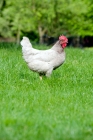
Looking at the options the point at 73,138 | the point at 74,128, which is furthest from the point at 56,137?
the point at 74,128

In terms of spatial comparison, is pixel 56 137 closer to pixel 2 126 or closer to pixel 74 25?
pixel 2 126

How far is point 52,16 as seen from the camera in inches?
1917

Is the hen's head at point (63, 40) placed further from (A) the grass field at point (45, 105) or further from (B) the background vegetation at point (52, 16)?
(B) the background vegetation at point (52, 16)

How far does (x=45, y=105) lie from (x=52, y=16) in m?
41.0

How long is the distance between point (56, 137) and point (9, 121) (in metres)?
0.87

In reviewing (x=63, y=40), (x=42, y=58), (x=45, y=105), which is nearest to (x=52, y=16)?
(x=63, y=40)

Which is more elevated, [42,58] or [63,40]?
[63,40]

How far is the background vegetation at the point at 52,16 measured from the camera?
48281 millimetres

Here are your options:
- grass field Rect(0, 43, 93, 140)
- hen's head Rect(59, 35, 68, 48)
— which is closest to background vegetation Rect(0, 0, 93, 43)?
grass field Rect(0, 43, 93, 140)

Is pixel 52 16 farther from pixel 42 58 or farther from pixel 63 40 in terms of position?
pixel 42 58

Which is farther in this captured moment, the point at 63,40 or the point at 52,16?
the point at 52,16

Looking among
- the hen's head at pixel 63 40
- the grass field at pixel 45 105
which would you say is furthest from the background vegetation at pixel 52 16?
the hen's head at pixel 63 40

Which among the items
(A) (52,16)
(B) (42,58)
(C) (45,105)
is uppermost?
(C) (45,105)

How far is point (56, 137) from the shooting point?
19.8 ft
